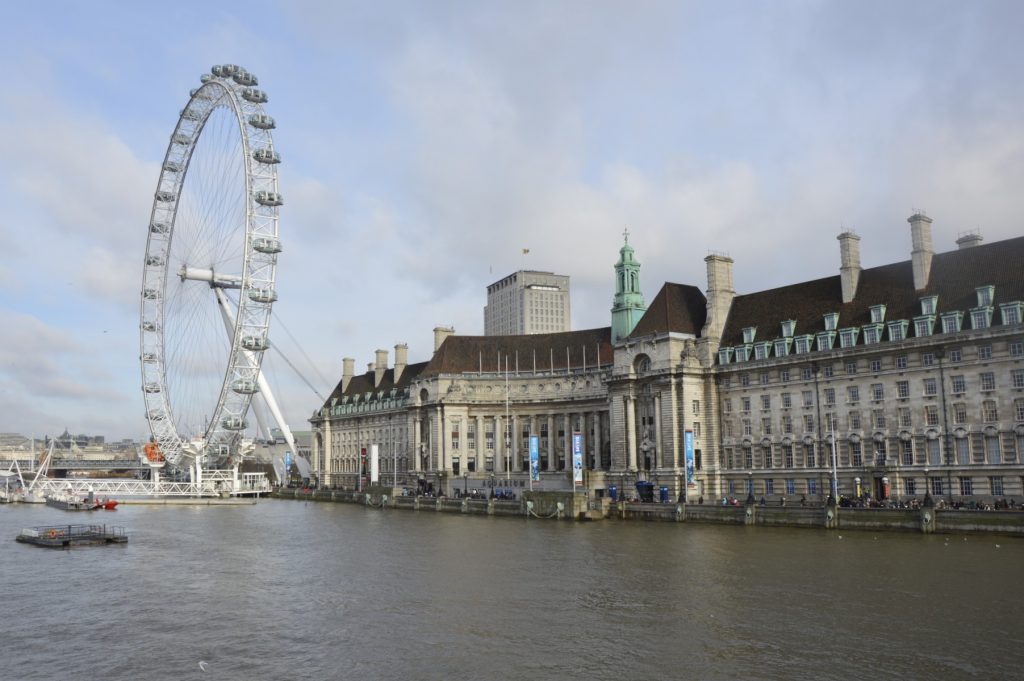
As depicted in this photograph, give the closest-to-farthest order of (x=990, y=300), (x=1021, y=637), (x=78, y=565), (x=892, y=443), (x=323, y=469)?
(x=1021, y=637) → (x=78, y=565) → (x=990, y=300) → (x=892, y=443) → (x=323, y=469)

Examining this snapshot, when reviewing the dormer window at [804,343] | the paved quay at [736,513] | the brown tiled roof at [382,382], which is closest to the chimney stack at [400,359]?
the brown tiled roof at [382,382]

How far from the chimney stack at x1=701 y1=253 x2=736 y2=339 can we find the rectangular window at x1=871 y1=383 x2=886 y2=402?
20226 mm

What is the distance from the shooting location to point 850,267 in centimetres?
8138

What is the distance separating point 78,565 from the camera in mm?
53531

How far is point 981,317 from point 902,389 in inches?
334

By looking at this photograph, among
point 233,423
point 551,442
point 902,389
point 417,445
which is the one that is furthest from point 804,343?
point 417,445

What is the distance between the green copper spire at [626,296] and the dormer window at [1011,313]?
5339 centimetres

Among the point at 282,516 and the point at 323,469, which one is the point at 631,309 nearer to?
the point at 282,516

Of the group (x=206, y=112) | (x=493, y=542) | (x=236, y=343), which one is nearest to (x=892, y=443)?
(x=493, y=542)

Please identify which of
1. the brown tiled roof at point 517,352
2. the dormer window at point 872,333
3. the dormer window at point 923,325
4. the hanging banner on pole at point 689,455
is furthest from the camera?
the brown tiled roof at point 517,352

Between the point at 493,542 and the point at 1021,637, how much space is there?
38100 mm

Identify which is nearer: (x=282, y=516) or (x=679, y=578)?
(x=679, y=578)

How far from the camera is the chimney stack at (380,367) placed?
164 m

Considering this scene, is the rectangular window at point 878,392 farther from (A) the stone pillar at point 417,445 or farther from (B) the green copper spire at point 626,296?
(A) the stone pillar at point 417,445
